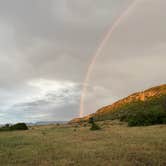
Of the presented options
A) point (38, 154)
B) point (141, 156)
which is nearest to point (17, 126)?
point (38, 154)

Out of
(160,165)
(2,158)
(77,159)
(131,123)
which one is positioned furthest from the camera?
(131,123)

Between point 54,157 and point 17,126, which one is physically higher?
point 17,126

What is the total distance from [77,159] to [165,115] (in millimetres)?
44702

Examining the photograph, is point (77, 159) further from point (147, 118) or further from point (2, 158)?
point (147, 118)

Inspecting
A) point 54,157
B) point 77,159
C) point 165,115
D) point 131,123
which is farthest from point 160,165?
point 165,115

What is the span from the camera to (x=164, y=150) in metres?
A: 20.3

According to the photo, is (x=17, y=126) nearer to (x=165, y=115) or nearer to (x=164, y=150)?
(x=165, y=115)

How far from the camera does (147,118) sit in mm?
56500

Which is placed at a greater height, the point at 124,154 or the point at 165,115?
the point at 165,115

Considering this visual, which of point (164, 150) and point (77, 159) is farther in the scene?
point (164, 150)

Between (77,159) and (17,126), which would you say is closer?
(77,159)

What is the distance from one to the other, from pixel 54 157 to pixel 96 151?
3.32 m

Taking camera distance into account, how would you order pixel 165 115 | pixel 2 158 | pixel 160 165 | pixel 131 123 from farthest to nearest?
pixel 165 115 → pixel 131 123 → pixel 2 158 → pixel 160 165

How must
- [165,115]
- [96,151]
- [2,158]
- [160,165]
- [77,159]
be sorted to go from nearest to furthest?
1. [160,165]
2. [77,159]
3. [2,158]
4. [96,151]
5. [165,115]
